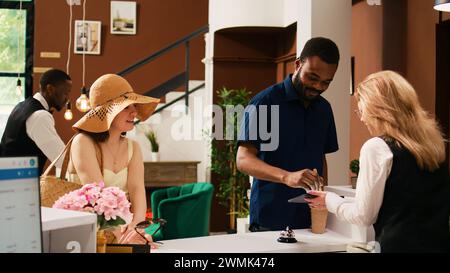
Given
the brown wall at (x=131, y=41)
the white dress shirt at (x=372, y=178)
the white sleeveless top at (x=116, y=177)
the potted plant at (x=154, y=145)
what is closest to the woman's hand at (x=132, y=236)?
the white sleeveless top at (x=116, y=177)

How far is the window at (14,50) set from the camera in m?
9.48

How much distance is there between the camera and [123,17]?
31.8 feet

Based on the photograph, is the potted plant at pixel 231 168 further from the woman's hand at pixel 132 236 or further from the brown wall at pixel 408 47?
the woman's hand at pixel 132 236

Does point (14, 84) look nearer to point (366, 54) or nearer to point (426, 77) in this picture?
point (366, 54)

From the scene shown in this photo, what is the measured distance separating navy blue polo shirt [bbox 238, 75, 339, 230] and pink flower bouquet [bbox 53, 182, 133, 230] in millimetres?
1162

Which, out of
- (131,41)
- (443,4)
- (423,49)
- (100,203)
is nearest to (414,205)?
(100,203)

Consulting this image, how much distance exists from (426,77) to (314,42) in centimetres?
248

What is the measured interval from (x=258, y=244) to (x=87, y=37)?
7.92 metres

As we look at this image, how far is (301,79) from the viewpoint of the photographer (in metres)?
2.85

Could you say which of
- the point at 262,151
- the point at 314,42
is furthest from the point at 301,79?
the point at 262,151

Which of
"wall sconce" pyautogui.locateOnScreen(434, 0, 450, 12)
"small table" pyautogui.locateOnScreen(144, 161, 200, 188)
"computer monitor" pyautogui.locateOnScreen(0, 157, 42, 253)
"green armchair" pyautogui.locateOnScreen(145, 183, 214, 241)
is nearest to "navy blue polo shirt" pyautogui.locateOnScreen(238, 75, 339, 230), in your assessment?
"wall sconce" pyautogui.locateOnScreen(434, 0, 450, 12)

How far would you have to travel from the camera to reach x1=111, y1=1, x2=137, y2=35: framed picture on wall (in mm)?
9688
